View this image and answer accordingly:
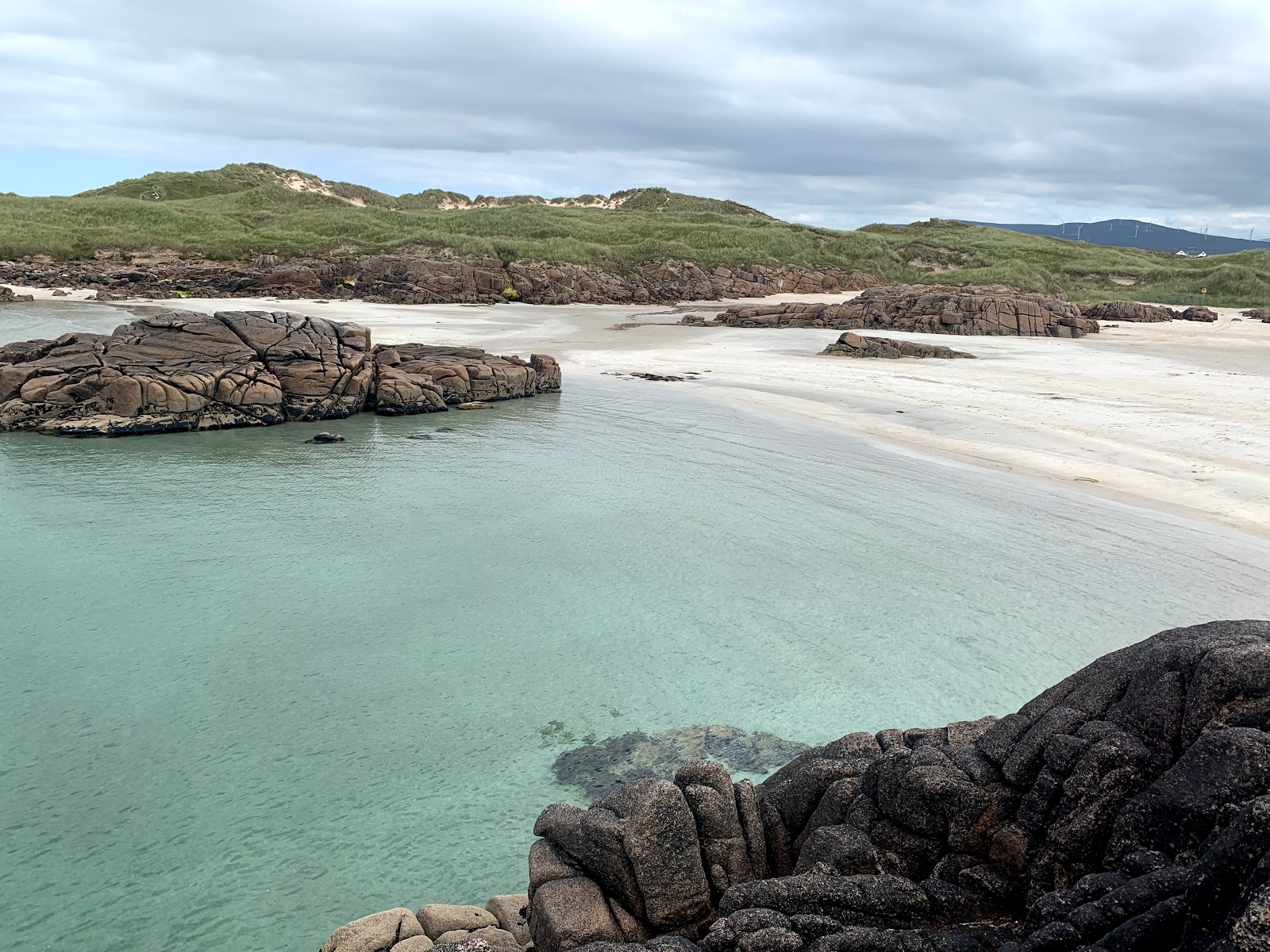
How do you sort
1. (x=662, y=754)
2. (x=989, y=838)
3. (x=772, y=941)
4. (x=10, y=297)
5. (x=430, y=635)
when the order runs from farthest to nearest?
(x=10, y=297)
(x=430, y=635)
(x=662, y=754)
(x=989, y=838)
(x=772, y=941)

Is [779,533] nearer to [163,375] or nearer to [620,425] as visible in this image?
[620,425]

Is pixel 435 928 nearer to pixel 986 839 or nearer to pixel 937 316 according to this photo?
pixel 986 839

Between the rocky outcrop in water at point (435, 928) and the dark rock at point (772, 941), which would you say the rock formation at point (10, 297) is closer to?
the rocky outcrop in water at point (435, 928)

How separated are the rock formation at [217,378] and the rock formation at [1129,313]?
128 feet

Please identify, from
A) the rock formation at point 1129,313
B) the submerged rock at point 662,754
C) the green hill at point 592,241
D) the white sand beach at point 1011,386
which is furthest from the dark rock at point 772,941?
the green hill at point 592,241

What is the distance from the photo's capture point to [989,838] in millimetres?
4602

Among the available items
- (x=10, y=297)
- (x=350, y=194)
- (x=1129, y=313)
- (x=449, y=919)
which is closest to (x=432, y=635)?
(x=449, y=919)

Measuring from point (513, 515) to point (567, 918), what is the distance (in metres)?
10.4

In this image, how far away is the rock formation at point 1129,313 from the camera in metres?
49.4

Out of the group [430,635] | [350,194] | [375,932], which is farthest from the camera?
[350,194]

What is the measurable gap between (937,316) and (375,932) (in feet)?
144

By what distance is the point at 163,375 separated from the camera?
21562 millimetres

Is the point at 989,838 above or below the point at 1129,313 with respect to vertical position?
below

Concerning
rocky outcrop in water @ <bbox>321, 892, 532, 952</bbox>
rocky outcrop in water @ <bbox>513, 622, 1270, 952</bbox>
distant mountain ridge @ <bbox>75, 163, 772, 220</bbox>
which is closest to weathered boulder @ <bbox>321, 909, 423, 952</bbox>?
rocky outcrop in water @ <bbox>321, 892, 532, 952</bbox>
